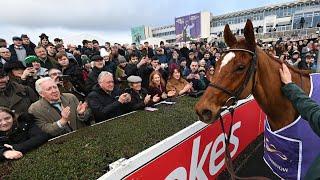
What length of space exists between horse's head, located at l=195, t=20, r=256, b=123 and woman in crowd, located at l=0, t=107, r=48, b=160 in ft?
5.39

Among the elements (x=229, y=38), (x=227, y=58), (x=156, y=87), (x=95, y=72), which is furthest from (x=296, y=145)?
(x=95, y=72)

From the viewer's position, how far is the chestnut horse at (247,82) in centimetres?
250

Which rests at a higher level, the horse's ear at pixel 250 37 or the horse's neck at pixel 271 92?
the horse's ear at pixel 250 37

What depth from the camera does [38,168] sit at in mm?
2385

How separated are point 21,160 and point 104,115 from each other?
158 centimetres

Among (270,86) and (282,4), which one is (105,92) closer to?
(270,86)

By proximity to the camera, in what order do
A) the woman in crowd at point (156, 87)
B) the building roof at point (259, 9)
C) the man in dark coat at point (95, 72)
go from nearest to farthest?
1. the woman in crowd at point (156, 87)
2. the man in dark coat at point (95, 72)
3. the building roof at point (259, 9)

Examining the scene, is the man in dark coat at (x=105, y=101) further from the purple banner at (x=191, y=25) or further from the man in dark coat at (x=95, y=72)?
the purple banner at (x=191, y=25)

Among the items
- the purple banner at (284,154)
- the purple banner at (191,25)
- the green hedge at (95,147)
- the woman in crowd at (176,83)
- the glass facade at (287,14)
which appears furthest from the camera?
the purple banner at (191,25)

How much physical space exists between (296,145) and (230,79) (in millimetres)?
979

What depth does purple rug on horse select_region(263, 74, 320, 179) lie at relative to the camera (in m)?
2.72

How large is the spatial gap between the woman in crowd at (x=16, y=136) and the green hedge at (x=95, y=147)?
68 millimetres

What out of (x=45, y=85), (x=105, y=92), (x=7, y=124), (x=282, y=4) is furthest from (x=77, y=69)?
(x=282, y=4)

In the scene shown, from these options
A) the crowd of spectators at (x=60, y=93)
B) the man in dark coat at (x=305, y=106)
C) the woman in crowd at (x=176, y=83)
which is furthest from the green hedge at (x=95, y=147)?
the woman in crowd at (x=176, y=83)
